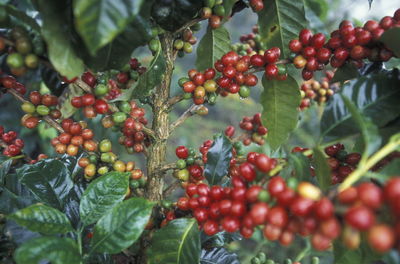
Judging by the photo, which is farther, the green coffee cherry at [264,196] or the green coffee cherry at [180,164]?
the green coffee cherry at [180,164]

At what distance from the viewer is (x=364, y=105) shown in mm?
758

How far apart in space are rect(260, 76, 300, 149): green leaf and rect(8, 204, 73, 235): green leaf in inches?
25.7

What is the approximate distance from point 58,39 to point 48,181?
15.7 inches

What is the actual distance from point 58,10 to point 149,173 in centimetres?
55

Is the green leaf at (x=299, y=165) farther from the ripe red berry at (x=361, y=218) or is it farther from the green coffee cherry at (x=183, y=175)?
the green coffee cherry at (x=183, y=175)

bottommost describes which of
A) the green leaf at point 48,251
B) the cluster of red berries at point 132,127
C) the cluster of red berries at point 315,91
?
the green leaf at point 48,251

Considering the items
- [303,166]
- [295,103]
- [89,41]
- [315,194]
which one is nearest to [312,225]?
[315,194]

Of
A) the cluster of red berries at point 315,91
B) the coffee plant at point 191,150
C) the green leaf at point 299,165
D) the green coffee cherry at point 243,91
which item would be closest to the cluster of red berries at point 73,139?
the coffee plant at point 191,150

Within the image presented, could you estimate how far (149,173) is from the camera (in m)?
1.08

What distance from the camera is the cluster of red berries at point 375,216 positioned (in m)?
0.44

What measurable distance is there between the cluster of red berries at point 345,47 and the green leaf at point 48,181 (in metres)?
0.71

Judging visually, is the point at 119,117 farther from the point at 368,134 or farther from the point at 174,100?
the point at 368,134

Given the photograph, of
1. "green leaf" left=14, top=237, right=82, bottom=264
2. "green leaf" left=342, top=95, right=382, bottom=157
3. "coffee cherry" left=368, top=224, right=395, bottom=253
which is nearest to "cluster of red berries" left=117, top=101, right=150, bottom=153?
"green leaf" left=14, top=237, right=82, bottom=264

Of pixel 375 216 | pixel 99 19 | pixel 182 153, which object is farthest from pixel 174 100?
pixel 375 216
